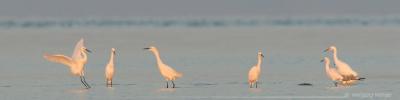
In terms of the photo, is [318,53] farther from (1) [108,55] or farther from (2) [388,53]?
(1) [108,55]

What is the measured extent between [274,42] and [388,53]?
8343 millimetres

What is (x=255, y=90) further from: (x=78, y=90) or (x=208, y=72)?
(x=208, y=72)

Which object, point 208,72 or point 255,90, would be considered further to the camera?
point 208,72

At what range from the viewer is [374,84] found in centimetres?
2061

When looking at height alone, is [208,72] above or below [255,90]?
above

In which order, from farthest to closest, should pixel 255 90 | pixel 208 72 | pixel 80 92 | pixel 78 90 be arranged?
pixel 208 72 → pixel 78 90 → pixel 255 90 → pixel 80 92

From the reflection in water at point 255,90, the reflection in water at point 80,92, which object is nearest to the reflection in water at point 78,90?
→ the reflection in water at point 80,92

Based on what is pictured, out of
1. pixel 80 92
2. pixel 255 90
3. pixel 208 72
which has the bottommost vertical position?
pixel 80 92

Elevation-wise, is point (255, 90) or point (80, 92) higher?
point (255, 90)

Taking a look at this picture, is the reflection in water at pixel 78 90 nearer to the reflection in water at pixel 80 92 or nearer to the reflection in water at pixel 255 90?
the reflection in water at pixel 80 92

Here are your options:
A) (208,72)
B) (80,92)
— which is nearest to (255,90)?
(80,92)

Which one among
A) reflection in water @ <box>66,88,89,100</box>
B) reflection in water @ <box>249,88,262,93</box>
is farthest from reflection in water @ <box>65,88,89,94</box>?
reflection in water @ <box>249,88,262,93</box>

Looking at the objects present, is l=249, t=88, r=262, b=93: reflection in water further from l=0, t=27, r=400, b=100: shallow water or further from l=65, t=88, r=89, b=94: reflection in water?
l=65, t=88, r=89, b=94: reflection in water

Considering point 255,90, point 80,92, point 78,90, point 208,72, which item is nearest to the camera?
point 80,92
